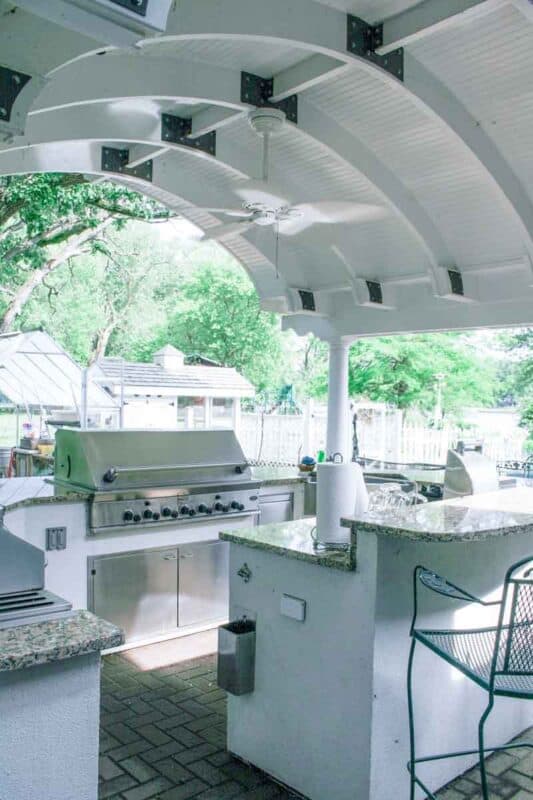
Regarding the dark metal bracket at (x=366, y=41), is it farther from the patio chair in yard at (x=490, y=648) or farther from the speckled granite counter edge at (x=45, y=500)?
the speckled granite counter edge at (x=45, y=500)

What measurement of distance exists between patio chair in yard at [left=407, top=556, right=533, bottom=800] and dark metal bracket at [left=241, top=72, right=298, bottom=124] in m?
3.37

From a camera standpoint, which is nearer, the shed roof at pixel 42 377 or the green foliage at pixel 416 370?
the shed roof at pixel 42 377

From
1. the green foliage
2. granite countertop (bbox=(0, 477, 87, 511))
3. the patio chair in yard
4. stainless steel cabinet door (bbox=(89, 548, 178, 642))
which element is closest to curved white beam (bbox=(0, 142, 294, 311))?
granite countertop (bbox=(0, 477, 87, 511))

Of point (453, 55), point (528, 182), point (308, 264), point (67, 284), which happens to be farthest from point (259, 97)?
point (67, 284)

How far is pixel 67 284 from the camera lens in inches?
811

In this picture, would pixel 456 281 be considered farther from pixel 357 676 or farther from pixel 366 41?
pixel 357 676

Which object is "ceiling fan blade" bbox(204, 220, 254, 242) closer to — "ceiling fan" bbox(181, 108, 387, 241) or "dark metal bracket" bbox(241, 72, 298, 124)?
"ceiling fan" bbox(181, 108, 387, 241)

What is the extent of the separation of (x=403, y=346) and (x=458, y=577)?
13343mm

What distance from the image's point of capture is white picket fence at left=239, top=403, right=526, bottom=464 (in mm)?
11953

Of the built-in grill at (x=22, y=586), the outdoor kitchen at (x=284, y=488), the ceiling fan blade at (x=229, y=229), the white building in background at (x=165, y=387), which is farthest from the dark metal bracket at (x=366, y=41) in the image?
the white building in background at (x=165, y=387)

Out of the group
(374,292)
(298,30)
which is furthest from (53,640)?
(374,292)

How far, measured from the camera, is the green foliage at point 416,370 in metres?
15.8

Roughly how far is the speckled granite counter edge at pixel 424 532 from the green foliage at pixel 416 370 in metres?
13.4

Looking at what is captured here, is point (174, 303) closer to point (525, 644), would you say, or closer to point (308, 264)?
point (308, 264)
